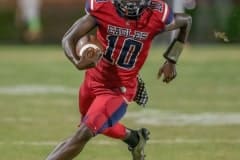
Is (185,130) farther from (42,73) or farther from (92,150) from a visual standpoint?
(42,73)

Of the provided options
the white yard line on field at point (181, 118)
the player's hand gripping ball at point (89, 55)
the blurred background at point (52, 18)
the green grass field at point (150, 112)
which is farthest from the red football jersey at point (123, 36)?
the blurred background at point (52, 18)

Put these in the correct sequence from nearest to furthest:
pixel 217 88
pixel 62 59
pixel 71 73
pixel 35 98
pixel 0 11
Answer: pixel 35 98 < pixel 217 88 < pixel 71 73 < pixel 62 59 < pixel 0 11

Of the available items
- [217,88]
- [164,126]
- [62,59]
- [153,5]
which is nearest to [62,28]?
[62,59]

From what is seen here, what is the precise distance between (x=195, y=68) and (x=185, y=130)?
805cm

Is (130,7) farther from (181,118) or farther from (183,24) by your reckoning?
(181,118)

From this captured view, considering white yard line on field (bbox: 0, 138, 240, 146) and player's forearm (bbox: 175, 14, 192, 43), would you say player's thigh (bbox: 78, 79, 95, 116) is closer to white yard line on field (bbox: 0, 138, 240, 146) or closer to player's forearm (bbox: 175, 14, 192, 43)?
player's forearm (bbox: 175, 14, 192, 43)

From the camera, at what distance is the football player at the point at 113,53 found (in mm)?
7816

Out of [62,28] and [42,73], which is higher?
[42,73]

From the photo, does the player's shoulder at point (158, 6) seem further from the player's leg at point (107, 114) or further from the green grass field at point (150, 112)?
the green grass field at point (150, 112)

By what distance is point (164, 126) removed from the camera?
11578 mm

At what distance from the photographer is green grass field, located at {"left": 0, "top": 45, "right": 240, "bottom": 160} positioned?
9.88 meters

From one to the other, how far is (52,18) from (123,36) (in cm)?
2068

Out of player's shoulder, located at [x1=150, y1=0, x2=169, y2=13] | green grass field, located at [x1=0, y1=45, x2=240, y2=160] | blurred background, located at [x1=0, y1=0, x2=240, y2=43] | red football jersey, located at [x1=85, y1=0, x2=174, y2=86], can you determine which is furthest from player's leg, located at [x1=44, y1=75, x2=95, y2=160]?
blurred background, located at [x1=0, y1=0, x2=240, y2=43]

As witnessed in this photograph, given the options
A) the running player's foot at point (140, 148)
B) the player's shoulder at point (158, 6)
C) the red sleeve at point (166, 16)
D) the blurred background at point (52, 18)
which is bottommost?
the blurred background at point (52, 18)
